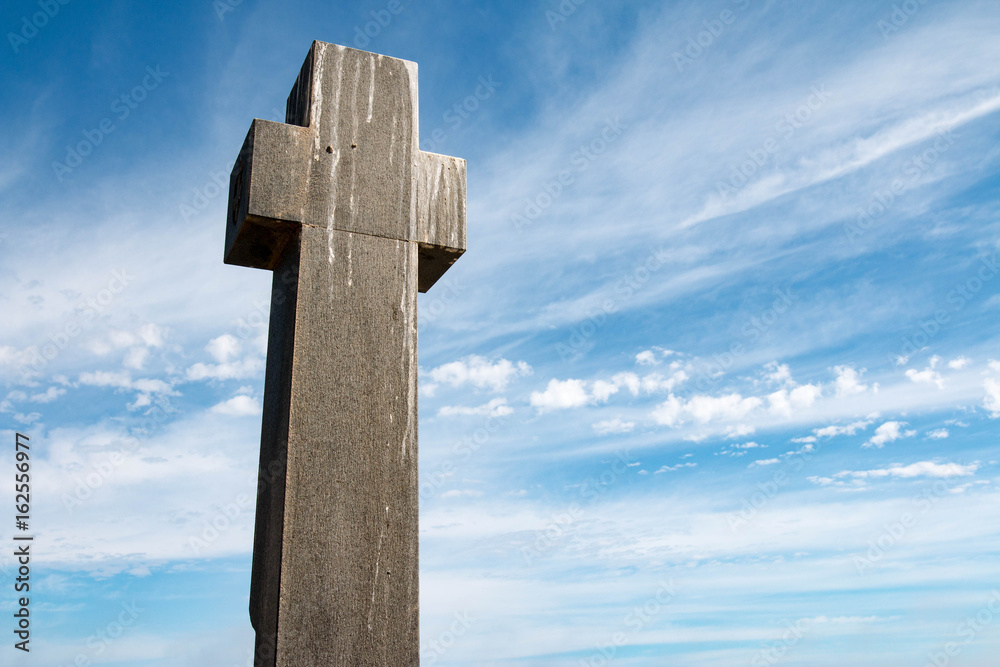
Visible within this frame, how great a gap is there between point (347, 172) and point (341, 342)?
2.67 feet

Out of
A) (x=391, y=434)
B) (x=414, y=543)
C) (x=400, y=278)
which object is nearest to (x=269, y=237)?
(x=400, y=278)

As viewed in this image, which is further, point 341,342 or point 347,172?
point 347,172

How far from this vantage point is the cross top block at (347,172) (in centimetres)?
325

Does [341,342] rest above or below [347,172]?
below

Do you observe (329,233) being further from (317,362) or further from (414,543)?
(414,543)

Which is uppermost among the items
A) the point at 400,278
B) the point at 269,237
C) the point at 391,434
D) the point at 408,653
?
the point at 269,237

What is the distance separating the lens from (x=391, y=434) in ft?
10.2

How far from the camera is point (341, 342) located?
313cm

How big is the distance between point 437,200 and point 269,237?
80 cm

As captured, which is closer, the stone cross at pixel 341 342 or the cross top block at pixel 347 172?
the stone cross at pixel 341 342

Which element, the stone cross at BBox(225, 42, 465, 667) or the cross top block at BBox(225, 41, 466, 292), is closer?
the stone cross at BBox(225, 42, 465, 667)

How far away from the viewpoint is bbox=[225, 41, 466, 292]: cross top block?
10.7 feet

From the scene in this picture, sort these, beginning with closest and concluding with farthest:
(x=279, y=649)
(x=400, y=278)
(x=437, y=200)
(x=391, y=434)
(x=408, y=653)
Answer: (x=279, y=649) < (x=408, y=653) < (x=391, y=434) < (x=400, y=278) < (x=437, y=200)

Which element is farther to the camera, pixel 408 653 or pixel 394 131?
pixel 394 131
